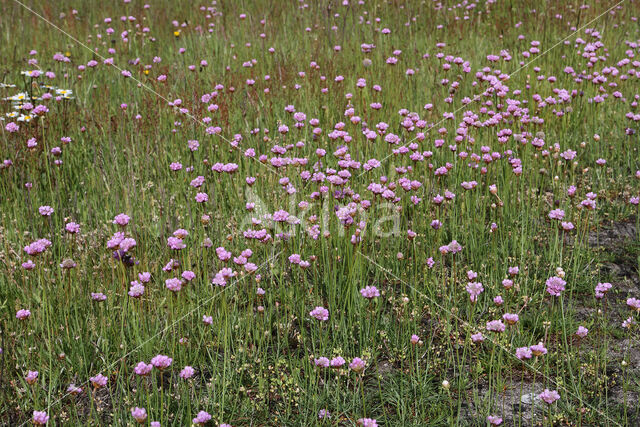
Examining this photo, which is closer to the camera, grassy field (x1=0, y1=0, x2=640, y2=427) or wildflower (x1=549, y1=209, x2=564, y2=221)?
grassy field (x1=0, y1=0, x2=640, y2=427)

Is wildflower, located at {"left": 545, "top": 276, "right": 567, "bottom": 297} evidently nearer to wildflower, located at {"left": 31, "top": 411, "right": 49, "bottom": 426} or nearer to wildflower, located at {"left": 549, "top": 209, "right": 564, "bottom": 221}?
wildflower, located at {"left": 549, "top": 209, "right": 564, "bottom": 221}

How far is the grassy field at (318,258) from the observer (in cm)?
255

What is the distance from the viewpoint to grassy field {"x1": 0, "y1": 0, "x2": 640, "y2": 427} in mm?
2547

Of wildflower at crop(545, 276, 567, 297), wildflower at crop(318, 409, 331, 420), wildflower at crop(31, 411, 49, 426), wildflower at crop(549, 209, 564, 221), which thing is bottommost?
wildflower at crop(318, 409, 331, 420)

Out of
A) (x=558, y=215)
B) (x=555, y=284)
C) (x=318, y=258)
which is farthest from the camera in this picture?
(x=318, y=258)

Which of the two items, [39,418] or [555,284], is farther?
[555,284]

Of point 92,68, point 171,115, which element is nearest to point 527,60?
point 171,115

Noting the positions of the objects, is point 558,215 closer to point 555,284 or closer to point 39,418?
point 555,284

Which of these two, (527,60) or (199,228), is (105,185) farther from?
(527,60)

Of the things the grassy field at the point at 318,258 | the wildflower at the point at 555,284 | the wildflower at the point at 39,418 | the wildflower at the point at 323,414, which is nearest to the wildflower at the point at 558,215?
the grassy field at the point at 318,258

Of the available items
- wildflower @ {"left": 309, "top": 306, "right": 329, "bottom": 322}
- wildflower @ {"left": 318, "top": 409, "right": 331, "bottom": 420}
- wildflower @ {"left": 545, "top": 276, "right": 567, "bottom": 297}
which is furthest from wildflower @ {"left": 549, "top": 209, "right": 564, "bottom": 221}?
wildflower @ {"left": 318, "top": 409, "right": 331, "bottom": 420}

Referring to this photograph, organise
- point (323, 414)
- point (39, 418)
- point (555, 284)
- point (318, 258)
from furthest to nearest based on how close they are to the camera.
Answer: point (318, 258) < point (555, 284) < point (323, 414) < point (39, 418)

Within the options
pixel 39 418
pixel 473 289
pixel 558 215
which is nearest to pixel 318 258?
pixel 473 289

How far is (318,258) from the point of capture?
3361mm
